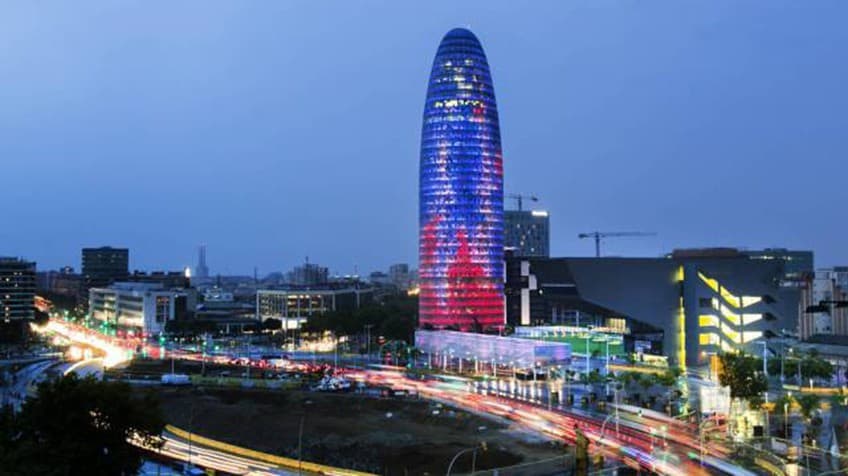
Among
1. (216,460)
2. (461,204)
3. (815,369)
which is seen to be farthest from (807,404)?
(461,204)

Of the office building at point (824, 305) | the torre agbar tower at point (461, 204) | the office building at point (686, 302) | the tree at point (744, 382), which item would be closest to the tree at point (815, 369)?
the tree at point (744, 382)

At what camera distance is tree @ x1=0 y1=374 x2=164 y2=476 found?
43.5 m

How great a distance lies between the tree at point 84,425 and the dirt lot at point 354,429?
700 inches

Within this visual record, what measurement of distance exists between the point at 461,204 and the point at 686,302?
39.0 m

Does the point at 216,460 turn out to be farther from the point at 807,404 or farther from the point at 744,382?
the point at 807,404

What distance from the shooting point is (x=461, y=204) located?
137 m

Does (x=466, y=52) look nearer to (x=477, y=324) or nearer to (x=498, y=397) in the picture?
(x=477, y=324)

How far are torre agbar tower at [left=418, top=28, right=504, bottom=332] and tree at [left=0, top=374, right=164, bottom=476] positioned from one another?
93639 millimetres

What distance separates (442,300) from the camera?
13762cm

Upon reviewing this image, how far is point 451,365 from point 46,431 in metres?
79.3

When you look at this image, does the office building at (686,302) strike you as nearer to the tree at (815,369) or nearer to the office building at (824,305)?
the office building at (824,305)

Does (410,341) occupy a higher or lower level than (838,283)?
lower

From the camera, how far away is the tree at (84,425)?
4353 cm

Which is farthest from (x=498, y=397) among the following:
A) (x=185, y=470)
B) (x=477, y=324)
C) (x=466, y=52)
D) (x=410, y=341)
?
(x=466, y=52)
